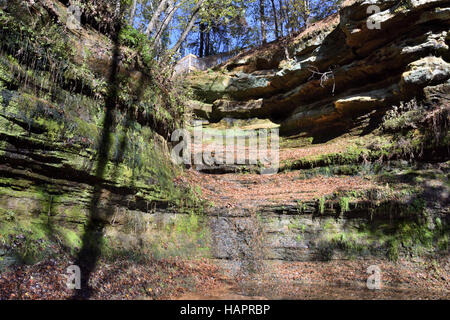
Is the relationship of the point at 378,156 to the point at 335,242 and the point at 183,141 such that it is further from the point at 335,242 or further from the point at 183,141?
the point at 183,141

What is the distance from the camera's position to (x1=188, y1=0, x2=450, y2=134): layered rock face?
11.1 m

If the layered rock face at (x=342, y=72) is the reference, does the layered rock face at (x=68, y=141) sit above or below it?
below

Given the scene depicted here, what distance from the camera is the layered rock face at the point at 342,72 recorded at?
36.6ft

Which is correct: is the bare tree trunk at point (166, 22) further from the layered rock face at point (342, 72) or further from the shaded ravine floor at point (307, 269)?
the layered rock face at point (342, 72)

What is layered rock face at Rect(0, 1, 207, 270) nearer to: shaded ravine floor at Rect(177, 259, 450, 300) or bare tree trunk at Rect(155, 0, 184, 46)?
bare tree trunk at Rect(155, 0, 184, 46)

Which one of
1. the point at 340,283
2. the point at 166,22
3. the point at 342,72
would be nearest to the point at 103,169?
the point at 340,283

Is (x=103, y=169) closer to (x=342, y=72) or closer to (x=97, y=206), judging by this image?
(x=97, y=206)

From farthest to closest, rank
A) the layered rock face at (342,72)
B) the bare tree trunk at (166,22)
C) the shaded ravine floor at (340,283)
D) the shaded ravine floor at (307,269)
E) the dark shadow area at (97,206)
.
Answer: the layered rock face at (342,72) < the bare tree trunk at (166,22) < the shaded ravine floor at (307,269) < the shaded ravine floor at (340,283) < the dark shadow area at (97,206)

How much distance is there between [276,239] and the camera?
9117mm

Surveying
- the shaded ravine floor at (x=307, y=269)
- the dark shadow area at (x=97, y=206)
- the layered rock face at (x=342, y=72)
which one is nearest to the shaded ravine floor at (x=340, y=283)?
the shaded ravine floor at (x=307, y=269)

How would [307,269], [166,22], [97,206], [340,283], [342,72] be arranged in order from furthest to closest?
[342,72] < [166,22] < [307,269] < [340,283] < [97,206]

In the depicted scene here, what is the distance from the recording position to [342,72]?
13.9 metres

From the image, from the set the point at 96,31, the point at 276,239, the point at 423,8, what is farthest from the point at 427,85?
the point at 96,31

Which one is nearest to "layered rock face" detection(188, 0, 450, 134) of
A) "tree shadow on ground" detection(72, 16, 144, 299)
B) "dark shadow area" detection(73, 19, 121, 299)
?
"tree shadow on ground" detection(72, 16, 144, 299)
